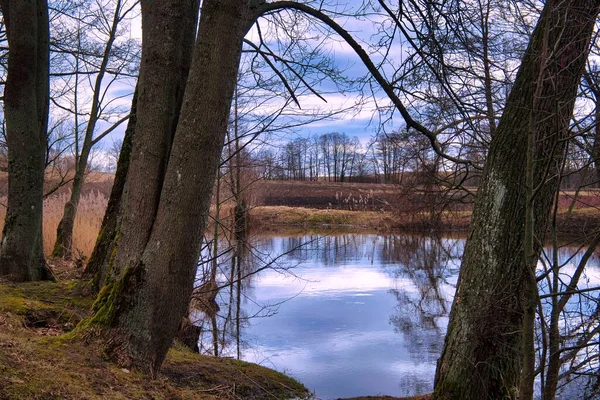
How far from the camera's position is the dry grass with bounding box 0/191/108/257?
30.1ft

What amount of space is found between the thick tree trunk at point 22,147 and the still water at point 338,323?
7.10 ft

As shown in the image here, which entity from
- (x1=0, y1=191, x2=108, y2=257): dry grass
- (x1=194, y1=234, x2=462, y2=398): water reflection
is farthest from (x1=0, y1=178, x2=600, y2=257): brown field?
(x1=194, y1=234, x2=462, y2=398): water reflection

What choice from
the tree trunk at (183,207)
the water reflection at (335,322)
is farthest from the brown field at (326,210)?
the tree trunk at (183,207)

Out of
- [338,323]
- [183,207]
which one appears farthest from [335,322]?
[183,207]

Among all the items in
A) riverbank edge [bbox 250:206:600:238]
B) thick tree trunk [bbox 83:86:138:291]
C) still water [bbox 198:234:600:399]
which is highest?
thick tree trunk [bbox 83:86:138:291]

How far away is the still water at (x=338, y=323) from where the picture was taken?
6.93 metres

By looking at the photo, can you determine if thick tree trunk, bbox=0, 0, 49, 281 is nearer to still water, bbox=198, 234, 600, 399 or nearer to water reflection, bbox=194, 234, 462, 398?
water reflection, bbox=194, 234, 462, 398

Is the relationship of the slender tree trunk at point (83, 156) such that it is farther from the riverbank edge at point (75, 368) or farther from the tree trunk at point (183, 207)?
the tree trunk at point (183, 207)

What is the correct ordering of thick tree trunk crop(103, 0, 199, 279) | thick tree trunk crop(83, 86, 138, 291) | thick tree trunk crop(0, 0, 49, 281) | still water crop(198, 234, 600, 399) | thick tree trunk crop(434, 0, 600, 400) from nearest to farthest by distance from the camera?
thick tree trunk crop(103, 0, 199, 279), thick tree trunk crop(434, 0, 600, 400), thick tree trunk crop(83, 86, 138, 291), thick tree trunk crop(0, 0, 49, 281), still water crop(198, 234, 600, 399)

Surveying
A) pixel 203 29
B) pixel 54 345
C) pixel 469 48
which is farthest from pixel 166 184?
pixel 469 48

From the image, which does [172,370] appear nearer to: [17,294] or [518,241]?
[17,294]

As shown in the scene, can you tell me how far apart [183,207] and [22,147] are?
118 inches

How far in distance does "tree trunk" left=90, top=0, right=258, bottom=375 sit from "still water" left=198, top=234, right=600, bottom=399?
A: 78.5 inches

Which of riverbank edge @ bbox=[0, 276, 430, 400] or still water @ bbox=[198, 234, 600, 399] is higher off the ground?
riverbank edge @ bbox=[0, 276, 430, 400]
